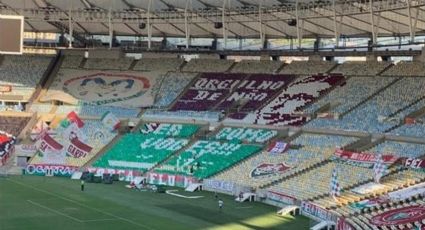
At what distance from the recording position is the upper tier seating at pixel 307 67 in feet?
212

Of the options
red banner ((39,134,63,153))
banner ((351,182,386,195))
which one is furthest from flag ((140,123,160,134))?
banner ((351,182,386,195))

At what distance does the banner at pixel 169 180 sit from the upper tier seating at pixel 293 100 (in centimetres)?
1006

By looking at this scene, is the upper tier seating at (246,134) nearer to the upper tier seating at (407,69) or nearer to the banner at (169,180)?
the banner at (169,180)

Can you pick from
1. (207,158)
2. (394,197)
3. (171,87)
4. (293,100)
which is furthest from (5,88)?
(394,197)

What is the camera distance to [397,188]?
128 ft

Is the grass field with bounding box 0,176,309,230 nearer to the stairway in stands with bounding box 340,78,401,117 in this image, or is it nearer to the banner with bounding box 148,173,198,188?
the banner with bounding box 148,173,198,188

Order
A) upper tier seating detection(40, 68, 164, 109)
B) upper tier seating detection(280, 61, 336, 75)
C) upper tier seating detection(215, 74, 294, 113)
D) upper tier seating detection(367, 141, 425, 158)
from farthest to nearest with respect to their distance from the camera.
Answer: upper tier seating detection(40, 68, 164, 109) → upper tier seating detection(280, 61, 336, 75) → upper tier seating detection(215, 74, 294, 113) → upper tier seating detection(367, 141, 425, 158)

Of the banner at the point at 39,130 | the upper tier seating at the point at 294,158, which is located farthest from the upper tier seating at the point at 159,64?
the upper tier seating at the point at 294,158

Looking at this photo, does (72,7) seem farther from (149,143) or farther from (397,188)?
(397,188)

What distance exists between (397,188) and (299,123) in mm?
18669

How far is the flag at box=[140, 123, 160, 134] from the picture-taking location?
Result: 62.0 m

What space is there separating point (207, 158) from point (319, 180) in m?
12.4

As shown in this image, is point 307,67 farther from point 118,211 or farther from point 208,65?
point 118,211

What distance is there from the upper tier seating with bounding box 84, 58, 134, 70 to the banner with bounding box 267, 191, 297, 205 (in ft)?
104
